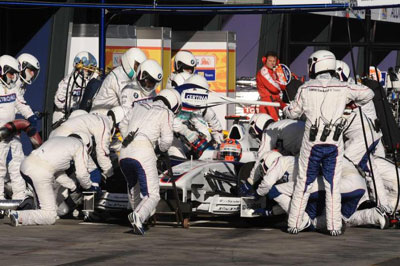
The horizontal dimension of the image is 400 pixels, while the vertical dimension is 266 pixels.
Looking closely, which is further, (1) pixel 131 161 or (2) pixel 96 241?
(1) pixel 131 161

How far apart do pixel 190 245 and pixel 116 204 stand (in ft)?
9.53

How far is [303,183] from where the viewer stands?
1262 cm

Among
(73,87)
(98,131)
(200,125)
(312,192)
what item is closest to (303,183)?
(312,192)

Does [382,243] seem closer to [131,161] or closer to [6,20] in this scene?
[131,161]

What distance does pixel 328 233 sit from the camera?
12.7 metres

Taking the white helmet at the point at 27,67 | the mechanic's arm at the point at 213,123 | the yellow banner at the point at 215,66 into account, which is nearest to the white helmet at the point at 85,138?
the mechanic's arm at the point at 213,123

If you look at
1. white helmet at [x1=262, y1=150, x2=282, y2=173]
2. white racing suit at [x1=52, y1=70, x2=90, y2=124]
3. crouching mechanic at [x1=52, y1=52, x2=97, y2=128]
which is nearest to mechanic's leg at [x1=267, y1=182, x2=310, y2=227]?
white helmet at [x1=262, y1=150, x2=282, y2=173]

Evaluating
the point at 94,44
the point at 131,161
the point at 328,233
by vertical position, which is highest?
the point at 94,44

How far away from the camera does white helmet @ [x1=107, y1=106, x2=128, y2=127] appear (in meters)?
14.7

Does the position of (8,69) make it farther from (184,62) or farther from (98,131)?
(184,62)

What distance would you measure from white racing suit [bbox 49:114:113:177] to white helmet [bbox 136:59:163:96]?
80 cm

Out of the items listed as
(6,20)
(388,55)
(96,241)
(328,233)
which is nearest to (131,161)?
(96,241)

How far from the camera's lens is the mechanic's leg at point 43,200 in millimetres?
13217

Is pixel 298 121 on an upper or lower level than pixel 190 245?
upper
